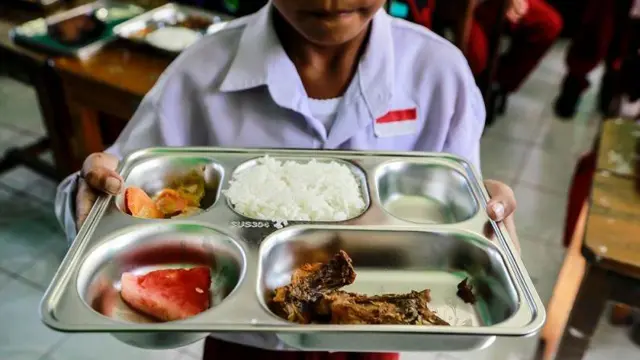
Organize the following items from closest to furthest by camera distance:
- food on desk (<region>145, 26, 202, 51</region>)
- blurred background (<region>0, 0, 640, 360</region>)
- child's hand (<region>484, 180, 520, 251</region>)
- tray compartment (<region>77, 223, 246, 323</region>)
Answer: tray compartment (<region>77, 223, 246, 323</region>) → child's hand (<region>484, 180, 520, 251</region>) → blurred background (<region>0, 0, 640, 360</region>) → food on desk (<region>145, 26, 202, 51</region>)

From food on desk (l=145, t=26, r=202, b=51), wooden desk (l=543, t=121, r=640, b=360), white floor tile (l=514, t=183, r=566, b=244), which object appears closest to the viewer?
wooden desk (l=543, t=121, r=640, b=360)

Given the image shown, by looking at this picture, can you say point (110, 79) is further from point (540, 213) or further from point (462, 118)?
point (540, 213)

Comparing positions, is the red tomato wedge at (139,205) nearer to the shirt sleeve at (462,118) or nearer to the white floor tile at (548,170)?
the shirt sleeve at (462,118)

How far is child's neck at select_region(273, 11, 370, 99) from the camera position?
3.51 feet

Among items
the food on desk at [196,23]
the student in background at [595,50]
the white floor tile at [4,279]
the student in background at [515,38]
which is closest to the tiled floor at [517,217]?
the white floor tile at [4,279]

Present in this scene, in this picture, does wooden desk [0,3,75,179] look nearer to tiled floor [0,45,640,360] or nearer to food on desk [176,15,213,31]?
tiled floor [0,45,640,360]

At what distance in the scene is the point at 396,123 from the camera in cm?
110

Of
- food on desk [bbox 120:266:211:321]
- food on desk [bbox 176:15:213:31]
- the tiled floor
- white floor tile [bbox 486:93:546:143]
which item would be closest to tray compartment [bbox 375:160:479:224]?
food on desk [bbox 120:266:211:321]

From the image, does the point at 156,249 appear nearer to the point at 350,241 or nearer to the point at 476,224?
the point at 350,241

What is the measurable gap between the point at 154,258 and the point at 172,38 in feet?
4.20

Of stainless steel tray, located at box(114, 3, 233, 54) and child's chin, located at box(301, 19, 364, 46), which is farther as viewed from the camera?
stainless steel tray, located at box(114, 3, 233, 54)

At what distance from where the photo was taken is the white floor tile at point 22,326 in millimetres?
1854

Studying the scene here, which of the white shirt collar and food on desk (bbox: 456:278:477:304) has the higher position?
the white shirt collar

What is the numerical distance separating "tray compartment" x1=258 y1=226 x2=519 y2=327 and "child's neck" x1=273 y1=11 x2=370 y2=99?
314 mm
